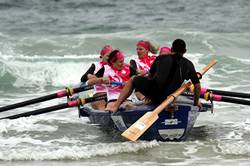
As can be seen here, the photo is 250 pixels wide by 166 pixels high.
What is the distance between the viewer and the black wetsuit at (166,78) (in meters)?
9.95

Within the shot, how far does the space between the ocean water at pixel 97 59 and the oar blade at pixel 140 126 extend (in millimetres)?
424

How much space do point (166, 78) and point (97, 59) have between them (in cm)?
993

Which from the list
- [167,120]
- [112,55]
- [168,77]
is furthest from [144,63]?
[167,120]

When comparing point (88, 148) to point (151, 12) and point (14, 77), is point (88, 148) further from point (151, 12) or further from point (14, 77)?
point (151, 12)

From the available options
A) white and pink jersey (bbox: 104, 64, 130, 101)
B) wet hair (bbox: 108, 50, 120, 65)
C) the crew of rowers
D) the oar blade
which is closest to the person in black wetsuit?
the oar blade

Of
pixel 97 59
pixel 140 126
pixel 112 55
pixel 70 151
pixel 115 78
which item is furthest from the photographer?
pixel 97 59

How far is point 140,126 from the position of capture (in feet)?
31.2

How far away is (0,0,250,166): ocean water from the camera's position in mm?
9922

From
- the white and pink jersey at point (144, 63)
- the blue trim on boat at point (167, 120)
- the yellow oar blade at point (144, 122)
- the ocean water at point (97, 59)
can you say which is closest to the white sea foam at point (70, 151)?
the ocean water at point (97, 59)

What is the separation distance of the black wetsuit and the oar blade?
0.41m

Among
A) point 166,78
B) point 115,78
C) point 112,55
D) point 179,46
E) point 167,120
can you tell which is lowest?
point 167,120

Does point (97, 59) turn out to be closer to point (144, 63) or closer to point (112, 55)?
point (144, 63)

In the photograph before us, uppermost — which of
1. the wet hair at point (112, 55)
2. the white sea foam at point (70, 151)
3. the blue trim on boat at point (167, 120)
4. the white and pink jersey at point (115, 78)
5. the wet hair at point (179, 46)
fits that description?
the wet hair at point (179, 46)

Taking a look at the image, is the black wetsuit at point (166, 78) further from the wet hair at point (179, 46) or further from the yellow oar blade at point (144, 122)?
the yellow oar blade at point (144, 122)
